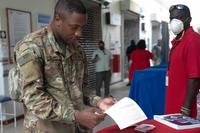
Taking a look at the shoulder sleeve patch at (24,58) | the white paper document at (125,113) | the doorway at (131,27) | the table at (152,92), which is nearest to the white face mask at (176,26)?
the white paper document at (125,113)

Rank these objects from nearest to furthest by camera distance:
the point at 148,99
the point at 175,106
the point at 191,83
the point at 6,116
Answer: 1. the point at 191,83
2. the point at 175,106
3. the point at 148,99
4. the point at 6,116

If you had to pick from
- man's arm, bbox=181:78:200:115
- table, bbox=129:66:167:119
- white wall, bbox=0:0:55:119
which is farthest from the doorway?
man's arm, bbox=181:78:200:115

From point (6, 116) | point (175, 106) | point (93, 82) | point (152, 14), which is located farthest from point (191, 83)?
point (152, 14)

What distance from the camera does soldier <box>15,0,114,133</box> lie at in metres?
1.30

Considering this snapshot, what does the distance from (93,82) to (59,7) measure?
746cm

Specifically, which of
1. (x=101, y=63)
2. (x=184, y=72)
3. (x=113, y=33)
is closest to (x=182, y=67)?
(x=184, y=72)

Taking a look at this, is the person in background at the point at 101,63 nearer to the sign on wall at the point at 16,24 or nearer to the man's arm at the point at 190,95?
the sign on wall at the point at 16,24

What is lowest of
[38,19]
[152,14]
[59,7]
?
[59,7]

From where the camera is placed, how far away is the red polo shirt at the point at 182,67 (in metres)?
2.24

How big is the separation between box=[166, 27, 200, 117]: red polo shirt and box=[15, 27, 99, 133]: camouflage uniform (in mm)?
955

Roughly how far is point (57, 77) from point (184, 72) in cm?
122

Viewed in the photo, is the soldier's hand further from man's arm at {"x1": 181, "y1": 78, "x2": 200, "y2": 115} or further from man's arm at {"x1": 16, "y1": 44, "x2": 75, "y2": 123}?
Result: man's arm at {"x1": 181, "y1": 78, "x2": 200, "y2": 115}

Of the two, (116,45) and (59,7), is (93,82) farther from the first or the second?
(59,7)

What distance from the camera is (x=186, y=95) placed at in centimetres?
225
